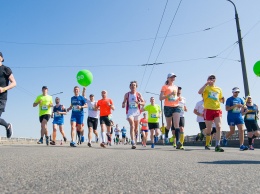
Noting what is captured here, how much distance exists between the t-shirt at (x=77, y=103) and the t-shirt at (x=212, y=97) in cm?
459

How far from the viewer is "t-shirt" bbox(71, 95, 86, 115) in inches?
427

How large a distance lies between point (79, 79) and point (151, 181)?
9.14m

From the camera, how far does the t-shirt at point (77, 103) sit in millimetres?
10844

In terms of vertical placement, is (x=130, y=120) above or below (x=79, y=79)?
below

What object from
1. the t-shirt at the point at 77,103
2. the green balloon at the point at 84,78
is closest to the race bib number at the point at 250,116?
the green balloon at the point at 84,78

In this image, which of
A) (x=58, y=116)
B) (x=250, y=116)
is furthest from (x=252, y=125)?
(x=58, y=116)

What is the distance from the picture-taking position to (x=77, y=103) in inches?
429

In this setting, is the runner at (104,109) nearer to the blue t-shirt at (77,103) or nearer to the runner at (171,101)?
the blue t-shirt at (77,103)

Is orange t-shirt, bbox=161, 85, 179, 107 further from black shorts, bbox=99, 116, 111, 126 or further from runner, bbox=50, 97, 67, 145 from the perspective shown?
runner, bbox=50, 97, 67, 145

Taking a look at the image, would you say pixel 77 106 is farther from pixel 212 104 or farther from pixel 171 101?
pixel 212 104

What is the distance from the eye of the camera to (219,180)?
89.1 inches

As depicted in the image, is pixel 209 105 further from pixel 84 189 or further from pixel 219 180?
pixel 84 189

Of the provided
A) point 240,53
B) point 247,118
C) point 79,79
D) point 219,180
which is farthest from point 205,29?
point 219,180

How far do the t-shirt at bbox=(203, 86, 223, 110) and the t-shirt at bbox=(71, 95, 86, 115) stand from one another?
181 inches
